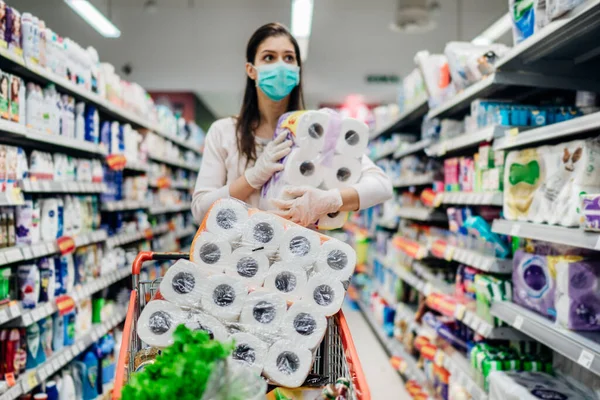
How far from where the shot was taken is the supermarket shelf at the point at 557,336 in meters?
1.82

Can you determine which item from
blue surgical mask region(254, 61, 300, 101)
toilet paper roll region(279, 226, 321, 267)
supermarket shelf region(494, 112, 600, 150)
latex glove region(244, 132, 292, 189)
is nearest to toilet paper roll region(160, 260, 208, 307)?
toilet paper roll region(279, 226, 321, 267)

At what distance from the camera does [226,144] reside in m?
1.99

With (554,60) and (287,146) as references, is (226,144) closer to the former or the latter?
(287,146)

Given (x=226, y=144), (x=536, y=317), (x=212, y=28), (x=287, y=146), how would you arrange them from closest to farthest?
(x=287, y=146) → (x=226, y=144) → (x=536, y=317) → (x=212, y=28)

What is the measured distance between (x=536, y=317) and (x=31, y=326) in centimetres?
276

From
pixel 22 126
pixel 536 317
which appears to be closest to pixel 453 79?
pixel 536 317

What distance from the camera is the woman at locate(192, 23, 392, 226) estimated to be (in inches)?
70.0

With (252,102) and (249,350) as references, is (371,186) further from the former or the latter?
(249,350)

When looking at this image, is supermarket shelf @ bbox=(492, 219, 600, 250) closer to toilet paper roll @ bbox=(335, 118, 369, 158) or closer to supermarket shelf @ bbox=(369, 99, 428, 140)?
toilet paper roll @ bbox=(335, 118, 369, 158)

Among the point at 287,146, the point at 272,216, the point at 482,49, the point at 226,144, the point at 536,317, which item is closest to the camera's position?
the point at 272,216

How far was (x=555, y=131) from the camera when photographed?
6.95 ft

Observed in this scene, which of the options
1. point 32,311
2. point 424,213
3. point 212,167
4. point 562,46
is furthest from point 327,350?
point 424,213

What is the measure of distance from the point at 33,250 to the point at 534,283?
2.69 metres

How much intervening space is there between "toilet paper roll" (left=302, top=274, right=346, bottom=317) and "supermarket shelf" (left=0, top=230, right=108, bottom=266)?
72.6 inches
